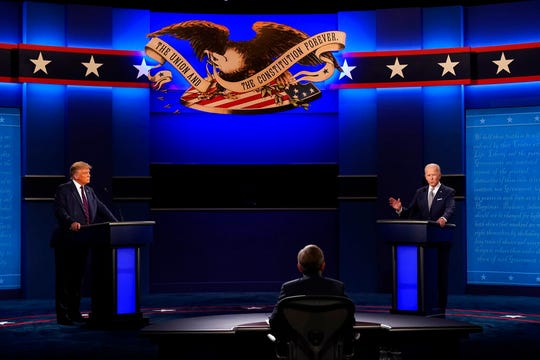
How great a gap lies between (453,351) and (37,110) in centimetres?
666

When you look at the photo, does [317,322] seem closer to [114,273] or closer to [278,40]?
[114,273]

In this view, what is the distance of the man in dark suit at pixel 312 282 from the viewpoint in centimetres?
409

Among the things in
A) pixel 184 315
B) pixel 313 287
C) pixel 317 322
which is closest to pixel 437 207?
pixel 184 315

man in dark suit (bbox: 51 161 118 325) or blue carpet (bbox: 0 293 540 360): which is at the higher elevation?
man in dark suit (bbox: 51 161 118 325)

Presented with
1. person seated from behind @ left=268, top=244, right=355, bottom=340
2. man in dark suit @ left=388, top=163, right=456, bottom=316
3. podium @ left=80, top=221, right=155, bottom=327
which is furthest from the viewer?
man in dark suit @ left=388, top=163, right=456, bottom=316

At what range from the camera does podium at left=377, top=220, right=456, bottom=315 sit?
25.2 feet

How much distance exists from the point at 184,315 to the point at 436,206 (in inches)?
106

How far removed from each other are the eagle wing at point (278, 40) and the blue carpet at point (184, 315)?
3034mm

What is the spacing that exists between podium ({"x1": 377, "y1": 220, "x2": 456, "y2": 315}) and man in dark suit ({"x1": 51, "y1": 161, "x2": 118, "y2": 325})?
2.82 meters

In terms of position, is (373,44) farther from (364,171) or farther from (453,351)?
(453,351)

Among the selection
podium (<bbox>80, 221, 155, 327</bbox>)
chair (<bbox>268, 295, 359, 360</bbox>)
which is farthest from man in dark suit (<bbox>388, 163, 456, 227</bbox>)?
chair (<bbox>268, 295, 359, 360</bbox>)

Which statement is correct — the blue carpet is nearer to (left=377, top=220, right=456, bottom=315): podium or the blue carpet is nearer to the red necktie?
(left=377, top=220, right=456, bottom=315): podium

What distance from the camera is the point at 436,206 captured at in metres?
8.11

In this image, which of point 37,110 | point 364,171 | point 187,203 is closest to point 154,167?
point 187,203
